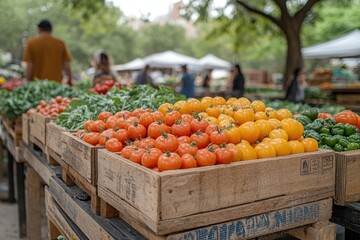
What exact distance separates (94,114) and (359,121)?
7.59 ft

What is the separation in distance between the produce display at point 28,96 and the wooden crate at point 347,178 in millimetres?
4038

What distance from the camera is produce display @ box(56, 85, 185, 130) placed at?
3.77 metres

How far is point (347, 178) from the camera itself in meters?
2.67

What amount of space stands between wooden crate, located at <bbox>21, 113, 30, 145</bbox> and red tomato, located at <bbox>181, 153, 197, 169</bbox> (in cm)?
314

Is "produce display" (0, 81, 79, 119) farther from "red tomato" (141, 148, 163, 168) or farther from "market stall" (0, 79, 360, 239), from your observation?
"red tomato" (141, 148, 163, 168)

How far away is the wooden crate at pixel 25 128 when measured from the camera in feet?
15.9

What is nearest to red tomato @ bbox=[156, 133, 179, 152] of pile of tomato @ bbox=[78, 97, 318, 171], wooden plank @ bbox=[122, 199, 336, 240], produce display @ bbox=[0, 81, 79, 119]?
pile of tomato @ bbox=[78, 97, 318, 171]

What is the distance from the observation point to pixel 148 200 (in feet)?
6.73

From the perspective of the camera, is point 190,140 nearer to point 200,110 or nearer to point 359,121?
point 200,110

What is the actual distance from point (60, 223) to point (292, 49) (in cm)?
1224

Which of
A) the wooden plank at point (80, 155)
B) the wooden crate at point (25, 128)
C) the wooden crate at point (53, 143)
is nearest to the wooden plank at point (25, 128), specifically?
the wooden crate at point (25, 128)

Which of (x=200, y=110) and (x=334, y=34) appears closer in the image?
(x=200, y=110)

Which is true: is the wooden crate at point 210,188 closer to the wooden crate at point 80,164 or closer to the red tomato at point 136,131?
the wooden crate at point 80,164

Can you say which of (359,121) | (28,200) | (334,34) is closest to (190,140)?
(359,121)
